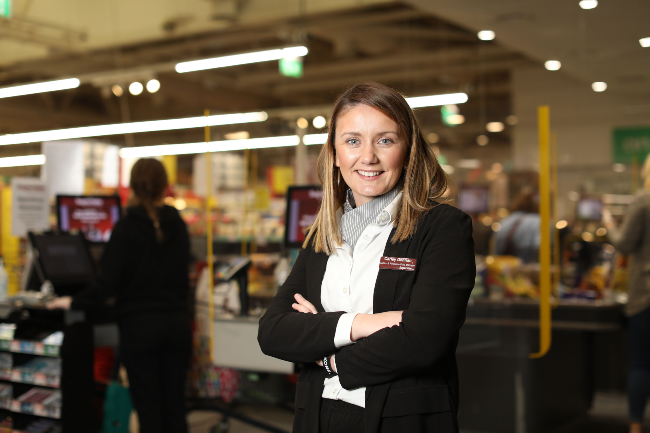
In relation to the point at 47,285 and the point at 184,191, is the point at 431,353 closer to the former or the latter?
the point at 47,285

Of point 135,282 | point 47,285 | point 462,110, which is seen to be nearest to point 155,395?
point 135,282

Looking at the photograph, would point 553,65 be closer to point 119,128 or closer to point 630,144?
point 630,144

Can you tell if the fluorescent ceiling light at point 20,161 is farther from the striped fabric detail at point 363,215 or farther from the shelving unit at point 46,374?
the striped fabric detail at point 363,215

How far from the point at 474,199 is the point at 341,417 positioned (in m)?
11.5

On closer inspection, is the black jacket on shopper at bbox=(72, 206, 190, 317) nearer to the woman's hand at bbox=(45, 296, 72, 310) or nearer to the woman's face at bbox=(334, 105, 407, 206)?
the woman's hand at bbox=(45, 296, 72, 310)

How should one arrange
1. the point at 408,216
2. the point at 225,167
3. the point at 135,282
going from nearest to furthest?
the point at 408,216
the point at 135,282
the point at 225,167

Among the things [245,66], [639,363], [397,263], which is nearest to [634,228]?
[639,363]

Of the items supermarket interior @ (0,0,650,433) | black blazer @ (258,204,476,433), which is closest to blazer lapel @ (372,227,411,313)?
black blazer @ (258,204,476,433)

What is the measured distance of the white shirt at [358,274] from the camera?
1.53 m

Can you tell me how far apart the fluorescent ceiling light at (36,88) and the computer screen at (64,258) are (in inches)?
89.8

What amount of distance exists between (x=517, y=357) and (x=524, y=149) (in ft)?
24.0

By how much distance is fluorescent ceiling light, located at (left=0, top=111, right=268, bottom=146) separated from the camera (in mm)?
5471

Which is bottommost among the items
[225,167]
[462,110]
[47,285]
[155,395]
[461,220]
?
[155,395]

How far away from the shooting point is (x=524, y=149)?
10938 mm
